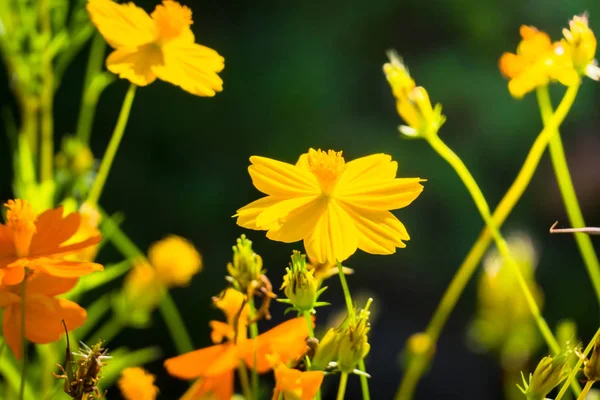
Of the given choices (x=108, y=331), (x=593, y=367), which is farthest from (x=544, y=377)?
(x=108, y=331)

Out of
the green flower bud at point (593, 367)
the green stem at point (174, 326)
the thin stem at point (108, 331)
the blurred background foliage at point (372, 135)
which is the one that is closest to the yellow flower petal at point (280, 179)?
the green flower bud at point (593, 367)

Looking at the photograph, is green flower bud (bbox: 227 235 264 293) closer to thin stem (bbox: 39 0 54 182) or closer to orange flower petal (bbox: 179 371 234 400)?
orange flower petal (bbox: 179 371 234 400)

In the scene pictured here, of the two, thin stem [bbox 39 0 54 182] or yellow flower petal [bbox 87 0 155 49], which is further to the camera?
thin stem [bbox 39 0 54 182]

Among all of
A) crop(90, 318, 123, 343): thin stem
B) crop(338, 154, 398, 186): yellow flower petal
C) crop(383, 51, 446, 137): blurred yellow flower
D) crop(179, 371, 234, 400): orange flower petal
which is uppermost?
crop(383, 51, 446, 137): blurred yellow flower

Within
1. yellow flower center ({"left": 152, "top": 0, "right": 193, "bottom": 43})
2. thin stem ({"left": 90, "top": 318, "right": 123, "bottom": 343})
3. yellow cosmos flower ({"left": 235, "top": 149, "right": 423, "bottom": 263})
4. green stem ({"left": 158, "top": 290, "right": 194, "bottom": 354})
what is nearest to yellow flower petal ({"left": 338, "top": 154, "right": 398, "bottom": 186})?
yellow cosmos flower ({"left": 235, "top": 149, "right": 423, "bottom": 263})

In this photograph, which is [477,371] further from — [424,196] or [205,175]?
[205,175]

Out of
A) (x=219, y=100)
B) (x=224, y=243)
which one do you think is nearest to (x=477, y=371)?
(x=224, y=243)

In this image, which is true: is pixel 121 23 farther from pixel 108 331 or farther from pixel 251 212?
pixel 108 331

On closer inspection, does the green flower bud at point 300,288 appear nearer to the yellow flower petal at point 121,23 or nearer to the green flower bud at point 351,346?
the green flower bud at point 351,346
